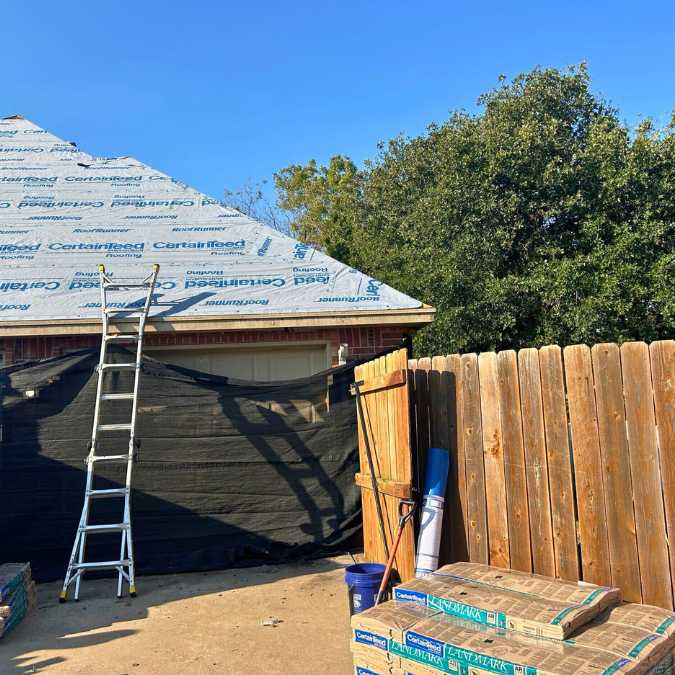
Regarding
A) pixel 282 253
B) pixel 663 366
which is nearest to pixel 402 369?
pixel 663 366

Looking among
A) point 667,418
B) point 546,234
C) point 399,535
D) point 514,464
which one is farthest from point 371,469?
point 546,234

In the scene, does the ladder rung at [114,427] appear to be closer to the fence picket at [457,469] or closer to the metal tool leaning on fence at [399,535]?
the metal tool leaning on fence at [399,535]

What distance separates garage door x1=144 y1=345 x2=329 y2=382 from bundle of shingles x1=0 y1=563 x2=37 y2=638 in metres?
3.11

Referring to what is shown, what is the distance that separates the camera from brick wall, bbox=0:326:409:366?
791 cm

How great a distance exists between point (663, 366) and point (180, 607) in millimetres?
4270

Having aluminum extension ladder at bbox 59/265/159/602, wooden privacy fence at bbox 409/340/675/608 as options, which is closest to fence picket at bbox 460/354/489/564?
wooden privacy fence at bbox 409/340/675/608

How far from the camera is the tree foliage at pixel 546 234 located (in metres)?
12.7

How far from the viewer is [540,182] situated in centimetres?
1377

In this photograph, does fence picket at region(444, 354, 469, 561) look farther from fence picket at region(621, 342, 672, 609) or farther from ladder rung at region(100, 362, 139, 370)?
ladder rung at region(100, 362, 139, 370)

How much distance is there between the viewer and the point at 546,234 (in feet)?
47.0

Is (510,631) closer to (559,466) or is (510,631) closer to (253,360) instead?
(559,466)

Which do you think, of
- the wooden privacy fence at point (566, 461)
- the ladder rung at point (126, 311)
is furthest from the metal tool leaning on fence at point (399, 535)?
the ladder rung at point (126, 311)

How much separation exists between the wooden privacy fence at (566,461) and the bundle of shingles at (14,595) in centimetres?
327

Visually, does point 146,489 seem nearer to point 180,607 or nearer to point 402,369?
point 180,607
